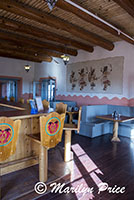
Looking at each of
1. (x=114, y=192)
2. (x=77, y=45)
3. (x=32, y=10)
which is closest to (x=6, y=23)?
(x=32, y=10)

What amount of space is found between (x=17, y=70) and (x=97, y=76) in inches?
204

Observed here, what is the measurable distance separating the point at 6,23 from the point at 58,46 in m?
2.98

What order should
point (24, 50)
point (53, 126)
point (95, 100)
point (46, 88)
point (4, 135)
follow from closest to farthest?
point (4, 135), point (53, 126), point (95, 100), point (24, 50), point (46, 88)

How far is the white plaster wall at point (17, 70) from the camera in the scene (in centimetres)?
907

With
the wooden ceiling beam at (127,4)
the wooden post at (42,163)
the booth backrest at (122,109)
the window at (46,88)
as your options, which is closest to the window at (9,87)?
the window at (46,88)

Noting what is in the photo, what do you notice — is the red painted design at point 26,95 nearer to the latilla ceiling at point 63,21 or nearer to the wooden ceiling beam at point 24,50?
the wooden ceiling beam at point 24,50

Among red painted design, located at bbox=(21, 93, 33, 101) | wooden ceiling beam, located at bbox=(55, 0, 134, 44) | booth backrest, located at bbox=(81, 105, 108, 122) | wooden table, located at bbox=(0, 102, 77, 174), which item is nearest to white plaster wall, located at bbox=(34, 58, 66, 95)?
red painted design, located at bbox=(21, 93, 33, 101)

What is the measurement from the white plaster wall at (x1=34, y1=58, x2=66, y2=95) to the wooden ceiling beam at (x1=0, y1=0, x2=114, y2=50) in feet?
10.5

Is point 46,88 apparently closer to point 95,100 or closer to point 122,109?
point 95,100

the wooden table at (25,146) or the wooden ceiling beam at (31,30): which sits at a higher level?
the wooden ceiling beam at (31,30)

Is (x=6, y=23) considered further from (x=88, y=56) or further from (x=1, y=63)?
(x=1, y=63)

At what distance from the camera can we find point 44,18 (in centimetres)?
411

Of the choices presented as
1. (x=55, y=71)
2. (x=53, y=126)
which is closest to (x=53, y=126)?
(x=53, y=126)

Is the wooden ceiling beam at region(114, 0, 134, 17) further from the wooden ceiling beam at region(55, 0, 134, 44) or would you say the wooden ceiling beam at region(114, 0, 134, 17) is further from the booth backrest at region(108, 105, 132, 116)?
the booth backrest at region(108, 105, 132, 116)
